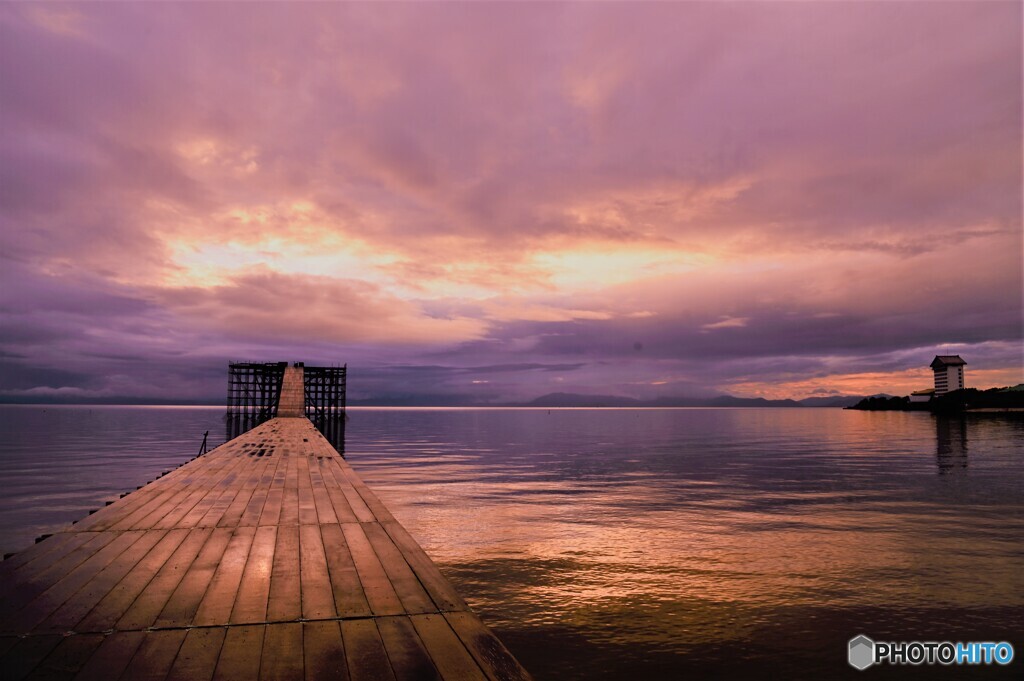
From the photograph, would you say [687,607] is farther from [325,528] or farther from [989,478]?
[989,478]

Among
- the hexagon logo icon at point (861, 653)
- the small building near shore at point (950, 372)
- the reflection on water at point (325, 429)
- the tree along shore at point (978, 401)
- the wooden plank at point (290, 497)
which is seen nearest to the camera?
the hexagon logo icon at point (861, 653)

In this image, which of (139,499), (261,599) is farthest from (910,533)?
(139,499)

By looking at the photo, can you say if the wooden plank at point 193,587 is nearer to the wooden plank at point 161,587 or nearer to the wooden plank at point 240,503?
the wooden plank at point 161,587

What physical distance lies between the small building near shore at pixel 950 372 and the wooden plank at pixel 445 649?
522ft

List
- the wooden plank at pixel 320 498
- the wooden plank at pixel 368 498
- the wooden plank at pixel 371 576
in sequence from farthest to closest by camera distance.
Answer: the wooden plank at pixel 368 498 → the wooden plank at pixel 320 498 → the wooden plank at pixel 371 576

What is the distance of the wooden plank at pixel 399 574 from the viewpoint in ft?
16.4

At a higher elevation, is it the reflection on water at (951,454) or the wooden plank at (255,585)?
the wooden plank at (255,585)

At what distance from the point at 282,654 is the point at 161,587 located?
2.18m

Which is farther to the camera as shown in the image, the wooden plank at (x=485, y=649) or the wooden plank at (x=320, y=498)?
the wooden plank at (x=320, y=498)

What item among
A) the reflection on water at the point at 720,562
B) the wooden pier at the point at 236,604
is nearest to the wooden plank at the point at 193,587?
the wooden pier at the point at 236,604

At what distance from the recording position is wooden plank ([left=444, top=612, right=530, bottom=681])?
12.4 feet

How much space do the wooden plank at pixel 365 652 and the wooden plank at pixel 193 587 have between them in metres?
0.89

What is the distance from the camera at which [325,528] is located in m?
8.03

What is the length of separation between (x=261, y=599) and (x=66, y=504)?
21676 mm
